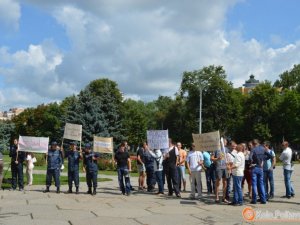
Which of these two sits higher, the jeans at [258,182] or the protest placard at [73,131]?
the protest placard at [73,131]

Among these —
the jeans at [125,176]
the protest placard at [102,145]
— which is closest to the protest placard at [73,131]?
the protest placard at [102,145]

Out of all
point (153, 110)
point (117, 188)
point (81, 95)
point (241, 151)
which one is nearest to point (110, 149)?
point (117, 188)

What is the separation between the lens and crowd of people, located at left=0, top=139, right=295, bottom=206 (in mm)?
14328

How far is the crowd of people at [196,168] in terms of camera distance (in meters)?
14.3

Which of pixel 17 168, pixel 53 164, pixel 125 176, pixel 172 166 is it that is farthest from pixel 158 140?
pixel 17 168

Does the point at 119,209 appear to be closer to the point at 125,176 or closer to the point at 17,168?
the point at 125,176

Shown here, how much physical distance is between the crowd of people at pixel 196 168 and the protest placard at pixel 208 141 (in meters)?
0.24

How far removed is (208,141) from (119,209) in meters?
3.77

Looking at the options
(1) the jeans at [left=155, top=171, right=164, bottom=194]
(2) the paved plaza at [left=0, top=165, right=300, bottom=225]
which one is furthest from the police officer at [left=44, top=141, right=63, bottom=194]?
(1) the jeans at [left=155, top=171, right=164, bottom=194]

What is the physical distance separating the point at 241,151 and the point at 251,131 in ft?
214

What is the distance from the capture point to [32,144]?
20.1 metres

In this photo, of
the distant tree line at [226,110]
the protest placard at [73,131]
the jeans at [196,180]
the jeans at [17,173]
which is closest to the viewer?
the jeans at [196,180]

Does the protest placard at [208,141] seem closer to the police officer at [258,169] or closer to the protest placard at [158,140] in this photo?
the police officer at [258,169]

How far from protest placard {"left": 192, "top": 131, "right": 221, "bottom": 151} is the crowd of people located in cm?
24
